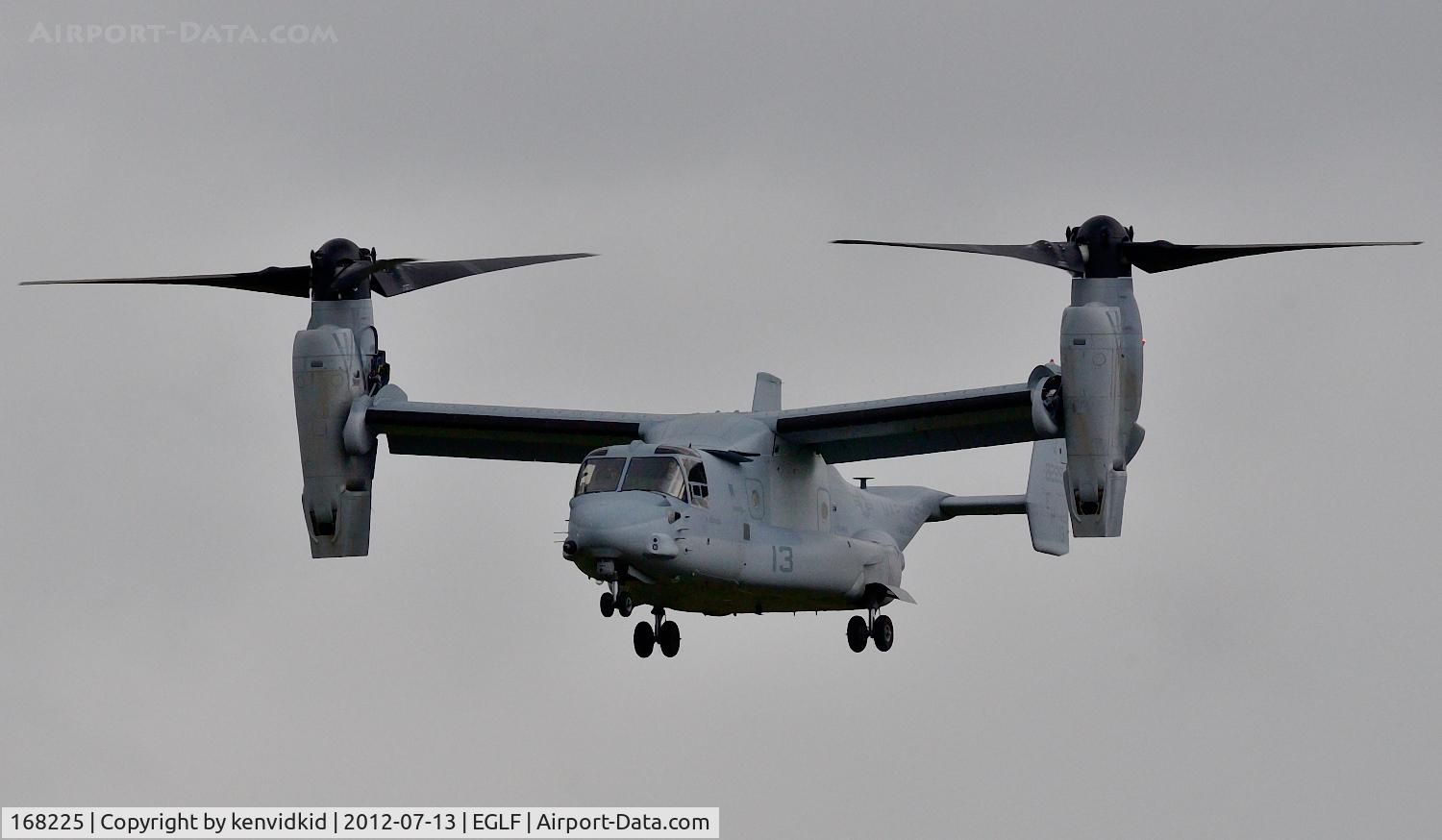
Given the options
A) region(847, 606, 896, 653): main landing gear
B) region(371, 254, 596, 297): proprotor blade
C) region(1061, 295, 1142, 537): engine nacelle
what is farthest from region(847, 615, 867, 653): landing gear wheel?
region(371, 254, 596, 297): proprotor blade

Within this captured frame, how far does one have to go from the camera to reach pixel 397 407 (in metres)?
35.2

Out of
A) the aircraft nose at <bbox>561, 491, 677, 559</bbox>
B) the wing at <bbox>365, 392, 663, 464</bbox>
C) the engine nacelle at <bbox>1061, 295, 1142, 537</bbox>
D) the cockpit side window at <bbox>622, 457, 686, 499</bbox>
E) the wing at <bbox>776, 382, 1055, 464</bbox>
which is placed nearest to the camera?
the aircraft nose at <bbox>561, 491, 677, 559</bbox>

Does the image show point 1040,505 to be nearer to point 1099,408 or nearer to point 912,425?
point 912,425

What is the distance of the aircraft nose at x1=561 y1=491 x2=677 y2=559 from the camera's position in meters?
31.2

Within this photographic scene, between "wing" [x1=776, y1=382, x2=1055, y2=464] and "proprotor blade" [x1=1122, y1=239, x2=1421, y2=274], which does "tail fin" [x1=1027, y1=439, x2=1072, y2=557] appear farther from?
"proprotor blade" [x1=1122, y1=239, x2=1421, y2=274]

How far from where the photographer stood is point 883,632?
36938 mm

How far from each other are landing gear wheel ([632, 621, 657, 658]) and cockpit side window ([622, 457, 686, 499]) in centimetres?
252

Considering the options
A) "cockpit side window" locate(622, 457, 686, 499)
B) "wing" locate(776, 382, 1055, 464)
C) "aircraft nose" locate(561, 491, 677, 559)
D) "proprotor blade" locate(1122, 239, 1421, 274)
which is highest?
"proprotor blade" locate(1122, 239, 1421, 274)

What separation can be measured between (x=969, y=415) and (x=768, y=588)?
3.30 meters

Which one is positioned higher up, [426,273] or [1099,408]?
[426,273]

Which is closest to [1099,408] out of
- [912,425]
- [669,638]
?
[912,425]

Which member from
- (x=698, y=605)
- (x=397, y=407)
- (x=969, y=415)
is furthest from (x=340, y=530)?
(x=969, y=415)

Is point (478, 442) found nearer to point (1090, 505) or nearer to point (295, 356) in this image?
point (295, 356)

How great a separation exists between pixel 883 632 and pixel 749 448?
384cm
